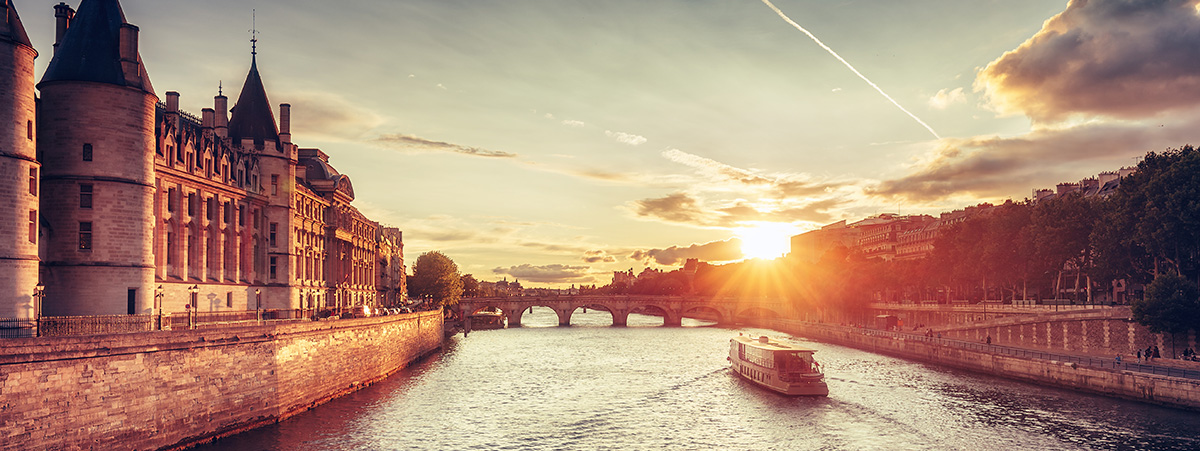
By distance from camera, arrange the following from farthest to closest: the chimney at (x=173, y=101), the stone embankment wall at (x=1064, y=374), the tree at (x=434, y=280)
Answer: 1. the tree at (x=434, y=280)
2. the chimney at (x=173, y=101)
3. the stone embankment wall at (x=1064, y=374)

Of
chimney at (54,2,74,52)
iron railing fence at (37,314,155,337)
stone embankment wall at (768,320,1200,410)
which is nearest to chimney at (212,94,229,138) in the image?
chimney at (54,2,74,52)

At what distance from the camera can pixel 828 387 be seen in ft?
198

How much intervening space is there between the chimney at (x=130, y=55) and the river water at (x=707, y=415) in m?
17.6

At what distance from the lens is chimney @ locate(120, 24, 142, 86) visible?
40219 mm

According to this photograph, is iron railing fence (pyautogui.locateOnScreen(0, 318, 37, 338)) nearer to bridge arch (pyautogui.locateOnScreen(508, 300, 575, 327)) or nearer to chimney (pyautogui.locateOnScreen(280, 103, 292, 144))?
chimney (pyautogui.locateOnScreen(280, 103, 292, 144))

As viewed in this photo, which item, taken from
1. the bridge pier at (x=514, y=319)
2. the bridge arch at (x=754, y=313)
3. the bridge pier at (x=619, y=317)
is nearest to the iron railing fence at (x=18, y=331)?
the bridge pier at (x=514, y=319)

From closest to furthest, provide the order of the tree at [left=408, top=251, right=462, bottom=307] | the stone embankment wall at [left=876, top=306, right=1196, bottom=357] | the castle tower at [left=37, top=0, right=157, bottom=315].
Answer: the castle tower at [left=37, top=0, right=157, bottom=315] < the stone embankment wall at [left=876, top=306, right=1196, bottom=357] < the tree at [left=408, top=251, right=462, bottom=307]

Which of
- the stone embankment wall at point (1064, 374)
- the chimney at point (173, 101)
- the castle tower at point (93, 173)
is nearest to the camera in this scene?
the castle tower at point (93, 173)

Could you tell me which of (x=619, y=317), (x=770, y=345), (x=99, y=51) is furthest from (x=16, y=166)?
(x=619, y=317)

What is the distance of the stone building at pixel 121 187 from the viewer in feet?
112

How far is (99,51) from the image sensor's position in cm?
4003

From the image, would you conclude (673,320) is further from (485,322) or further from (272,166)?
(272,166)

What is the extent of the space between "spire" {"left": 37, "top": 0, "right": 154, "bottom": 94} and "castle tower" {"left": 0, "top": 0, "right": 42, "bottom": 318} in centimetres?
451

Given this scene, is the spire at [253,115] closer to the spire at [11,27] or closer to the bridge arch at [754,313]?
the spire at [11,27]
